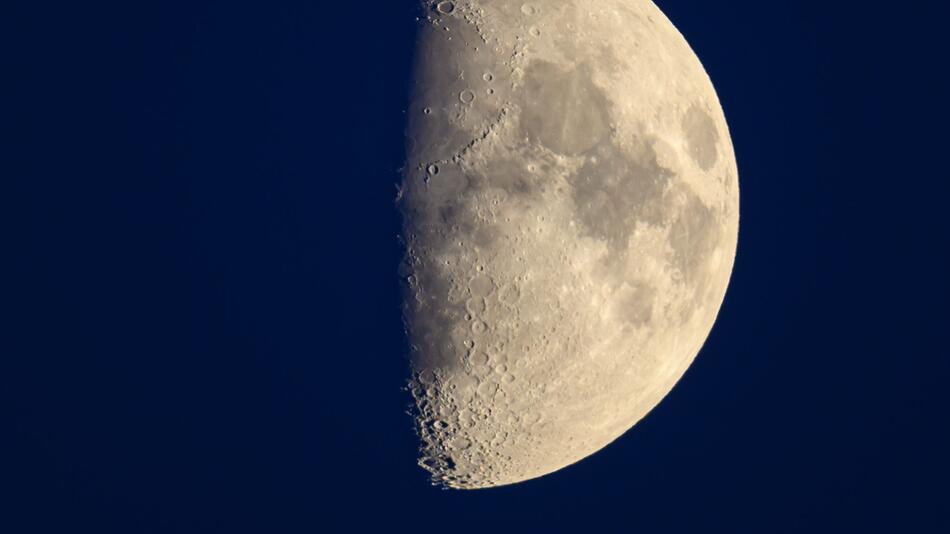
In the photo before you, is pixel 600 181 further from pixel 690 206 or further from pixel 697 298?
pixel 697 298

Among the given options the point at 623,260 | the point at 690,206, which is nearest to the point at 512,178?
the point at 623,260

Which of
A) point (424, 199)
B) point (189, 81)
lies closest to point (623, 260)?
point (424, 199)

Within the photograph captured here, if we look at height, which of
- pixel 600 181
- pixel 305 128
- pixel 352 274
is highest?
pixel 305 128

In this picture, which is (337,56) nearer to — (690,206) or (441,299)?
(441,299)

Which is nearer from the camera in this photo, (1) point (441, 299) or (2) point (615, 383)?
(1) point (441, 299)

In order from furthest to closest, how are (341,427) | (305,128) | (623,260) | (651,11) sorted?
1. (651,11)
2. (341,427)
3. (623,260)
4. (305,128)

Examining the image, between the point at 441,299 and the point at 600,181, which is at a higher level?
the point at 600,181

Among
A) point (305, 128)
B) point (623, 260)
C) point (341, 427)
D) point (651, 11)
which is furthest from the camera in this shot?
point (651, 11)
